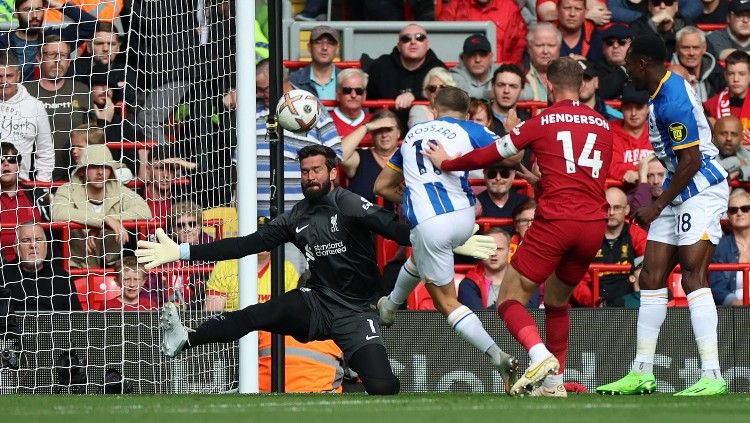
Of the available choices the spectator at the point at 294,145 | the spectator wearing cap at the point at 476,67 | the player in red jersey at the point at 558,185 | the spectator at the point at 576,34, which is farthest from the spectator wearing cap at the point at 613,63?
the player in red jersey at the point at 558,185

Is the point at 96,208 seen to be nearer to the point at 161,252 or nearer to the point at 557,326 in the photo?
the point at 161,252

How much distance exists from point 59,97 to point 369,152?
265 cm

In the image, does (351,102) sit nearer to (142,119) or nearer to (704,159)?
(142,119)

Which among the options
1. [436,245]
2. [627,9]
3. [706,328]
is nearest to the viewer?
[706,328]

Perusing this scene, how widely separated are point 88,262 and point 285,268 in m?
1.61

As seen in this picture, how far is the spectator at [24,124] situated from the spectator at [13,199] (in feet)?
0.53

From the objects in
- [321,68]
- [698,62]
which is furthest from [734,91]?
[321,68]

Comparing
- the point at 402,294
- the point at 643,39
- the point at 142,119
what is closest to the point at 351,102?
the point at 142,119

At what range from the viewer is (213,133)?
1115 centimetres

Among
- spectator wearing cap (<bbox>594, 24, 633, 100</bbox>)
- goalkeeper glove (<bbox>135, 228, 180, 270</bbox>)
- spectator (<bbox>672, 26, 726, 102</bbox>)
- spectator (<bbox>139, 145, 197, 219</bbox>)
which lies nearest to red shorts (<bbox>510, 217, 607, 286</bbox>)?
goalkeeper glove (<bbox>135, 228, 180, 270</bbox>)

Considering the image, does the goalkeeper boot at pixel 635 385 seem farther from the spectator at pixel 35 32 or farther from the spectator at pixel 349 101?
the spectator at pixel 35 32

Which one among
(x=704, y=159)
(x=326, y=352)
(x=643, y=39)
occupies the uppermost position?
(x=643, y=39)

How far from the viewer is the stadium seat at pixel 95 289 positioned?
11.5 metres

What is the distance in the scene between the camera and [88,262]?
11680 mm
